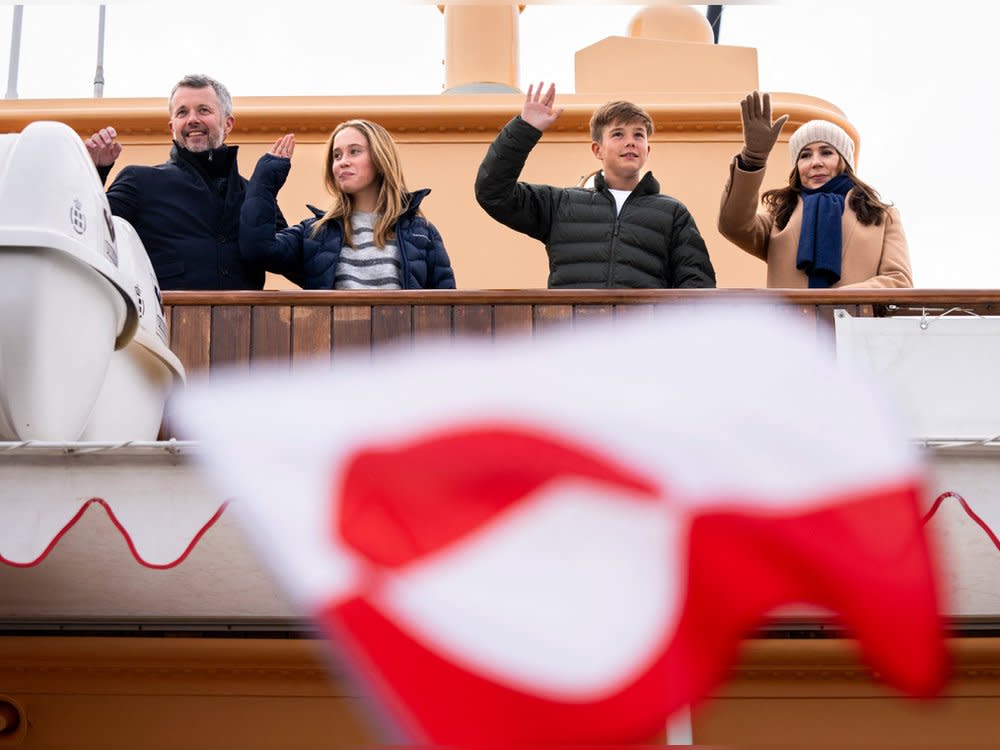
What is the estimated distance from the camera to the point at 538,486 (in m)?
1.53

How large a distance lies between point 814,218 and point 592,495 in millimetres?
3375

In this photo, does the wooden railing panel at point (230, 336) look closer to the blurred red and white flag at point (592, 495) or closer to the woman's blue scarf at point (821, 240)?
the woman's blue scarf at point (821, 240)

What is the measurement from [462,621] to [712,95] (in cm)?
579

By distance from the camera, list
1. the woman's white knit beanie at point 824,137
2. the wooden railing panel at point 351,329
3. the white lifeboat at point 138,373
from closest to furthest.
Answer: the white lifeboat at point 138,373, the wooden railing panel at point 351,329, the woman's white knit beanie at point 824,137

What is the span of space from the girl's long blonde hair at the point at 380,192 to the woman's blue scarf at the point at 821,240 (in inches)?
52.1

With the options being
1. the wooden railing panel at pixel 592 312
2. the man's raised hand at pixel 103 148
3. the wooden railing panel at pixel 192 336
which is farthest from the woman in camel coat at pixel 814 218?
the man's raised hand at pixel 103 148

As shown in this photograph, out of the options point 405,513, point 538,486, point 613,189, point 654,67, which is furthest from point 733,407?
point 654,67

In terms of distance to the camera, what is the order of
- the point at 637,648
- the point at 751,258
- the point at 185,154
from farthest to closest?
the point at 751,258, the point at 185,154, the point at 637,648

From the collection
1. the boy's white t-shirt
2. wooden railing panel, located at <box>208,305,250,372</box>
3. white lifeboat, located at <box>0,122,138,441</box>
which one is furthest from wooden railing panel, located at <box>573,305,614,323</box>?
white lifeboat, located at <box>0,122,138,441</box>

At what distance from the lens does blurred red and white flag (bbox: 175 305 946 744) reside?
4.68ft

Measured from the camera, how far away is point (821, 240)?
15.4ft

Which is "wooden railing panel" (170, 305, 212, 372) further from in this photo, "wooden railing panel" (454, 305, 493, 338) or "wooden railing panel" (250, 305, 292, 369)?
"wooden railing panel" (454, 305, 493, 338)

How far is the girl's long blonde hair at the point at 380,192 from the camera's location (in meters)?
4.49

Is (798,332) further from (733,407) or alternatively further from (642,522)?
(642,522)
